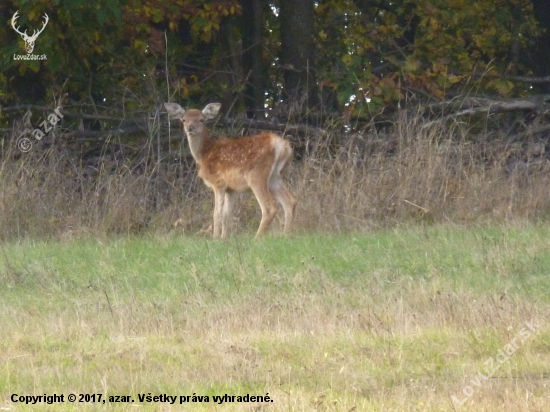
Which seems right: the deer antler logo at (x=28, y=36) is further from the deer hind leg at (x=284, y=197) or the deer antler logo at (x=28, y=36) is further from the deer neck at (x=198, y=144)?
the deer hind leg at (x=284, y=197)

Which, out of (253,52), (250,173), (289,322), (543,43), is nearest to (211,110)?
(250,173)

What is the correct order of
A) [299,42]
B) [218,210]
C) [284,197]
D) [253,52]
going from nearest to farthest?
[218,210] < [284,197] < [299,42] < [253,52]

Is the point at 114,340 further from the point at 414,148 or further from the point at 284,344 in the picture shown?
the point at 414,148

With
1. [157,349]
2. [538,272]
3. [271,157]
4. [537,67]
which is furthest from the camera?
[537,67]

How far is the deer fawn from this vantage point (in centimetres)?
1281

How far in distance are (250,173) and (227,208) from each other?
560mm

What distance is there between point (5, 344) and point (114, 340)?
705mm

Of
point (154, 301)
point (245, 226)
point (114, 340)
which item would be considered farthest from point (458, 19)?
point (114, 340)

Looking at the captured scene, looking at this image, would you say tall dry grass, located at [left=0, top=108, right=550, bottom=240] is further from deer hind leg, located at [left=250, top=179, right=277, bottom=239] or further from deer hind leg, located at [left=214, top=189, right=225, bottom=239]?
deer hind leg, located at [left=214, top=189, right=225, bottom=239]

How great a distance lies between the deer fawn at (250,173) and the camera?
1281cm

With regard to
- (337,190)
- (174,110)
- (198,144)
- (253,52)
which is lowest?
(337,190)

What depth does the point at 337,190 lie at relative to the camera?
13398 mm

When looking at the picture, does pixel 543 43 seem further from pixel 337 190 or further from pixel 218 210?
pixel 218 210

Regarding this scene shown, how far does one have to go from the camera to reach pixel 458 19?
1884 cm
